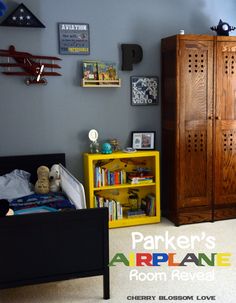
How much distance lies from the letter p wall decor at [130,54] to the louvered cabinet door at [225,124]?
0.84m

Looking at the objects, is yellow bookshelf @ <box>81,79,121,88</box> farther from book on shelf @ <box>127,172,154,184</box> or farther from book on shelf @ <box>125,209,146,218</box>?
book on shelf @ <box>125,209,146,218</box>

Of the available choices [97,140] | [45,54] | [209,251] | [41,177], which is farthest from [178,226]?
[45,54]

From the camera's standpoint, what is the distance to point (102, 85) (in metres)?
3.85

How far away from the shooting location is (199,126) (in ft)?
12.7

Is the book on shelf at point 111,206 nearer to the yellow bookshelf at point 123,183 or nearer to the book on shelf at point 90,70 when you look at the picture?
the yellow bookshelf at point 123,183

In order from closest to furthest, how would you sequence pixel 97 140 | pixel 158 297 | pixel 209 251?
pixel 158 297, pixel 209 251, pixel 97 140

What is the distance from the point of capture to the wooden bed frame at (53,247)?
225 cm

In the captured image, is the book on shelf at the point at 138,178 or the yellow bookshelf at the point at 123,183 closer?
the yellow bookshelf at the point at 123,183

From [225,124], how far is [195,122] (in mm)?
354

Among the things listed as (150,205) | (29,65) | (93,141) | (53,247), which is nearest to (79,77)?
(29,65)

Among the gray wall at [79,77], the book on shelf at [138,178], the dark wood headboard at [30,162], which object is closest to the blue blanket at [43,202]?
the dark wood headboard at [30,162]

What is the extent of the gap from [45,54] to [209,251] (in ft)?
8.16

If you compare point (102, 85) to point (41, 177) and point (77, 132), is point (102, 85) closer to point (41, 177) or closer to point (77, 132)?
point (77, 132)

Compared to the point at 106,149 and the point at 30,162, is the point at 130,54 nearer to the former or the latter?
the point at 106,149
